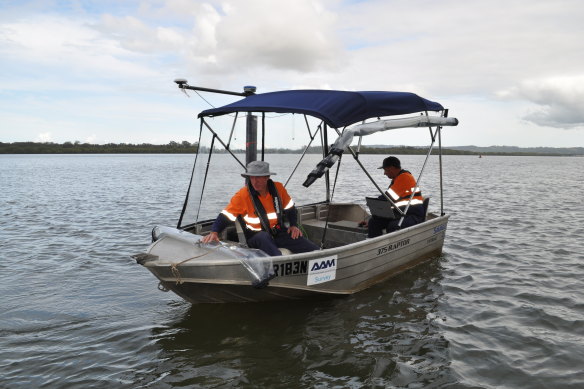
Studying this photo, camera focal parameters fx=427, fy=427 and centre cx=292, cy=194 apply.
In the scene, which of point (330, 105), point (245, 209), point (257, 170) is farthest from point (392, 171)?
point (245, 209)

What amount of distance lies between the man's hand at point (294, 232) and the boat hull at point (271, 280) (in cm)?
69

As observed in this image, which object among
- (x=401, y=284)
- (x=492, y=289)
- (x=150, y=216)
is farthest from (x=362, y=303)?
(x=150, y=216)

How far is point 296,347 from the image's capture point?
5.10 metres

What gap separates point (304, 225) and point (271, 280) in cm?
342

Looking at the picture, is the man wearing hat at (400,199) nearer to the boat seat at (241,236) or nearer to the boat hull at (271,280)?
the boat hull at (271,280)

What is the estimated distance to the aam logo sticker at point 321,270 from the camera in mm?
5520

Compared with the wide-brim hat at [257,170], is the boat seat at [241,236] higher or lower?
lower

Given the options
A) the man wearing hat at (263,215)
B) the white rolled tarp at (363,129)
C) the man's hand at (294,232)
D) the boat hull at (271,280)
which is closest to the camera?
the boat hull at (271,280)

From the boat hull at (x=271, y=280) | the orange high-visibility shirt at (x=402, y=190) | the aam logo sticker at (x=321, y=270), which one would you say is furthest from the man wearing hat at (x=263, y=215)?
the orange high-visibility shirt at (x=402, y=190)

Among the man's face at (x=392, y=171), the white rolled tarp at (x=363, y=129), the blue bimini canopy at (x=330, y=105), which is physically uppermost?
the blue bimini canopy at (x=330, y=105)

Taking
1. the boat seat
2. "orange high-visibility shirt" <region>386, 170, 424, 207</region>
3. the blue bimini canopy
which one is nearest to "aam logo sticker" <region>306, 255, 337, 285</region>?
the boat seat

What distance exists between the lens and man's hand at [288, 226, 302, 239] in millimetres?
6168

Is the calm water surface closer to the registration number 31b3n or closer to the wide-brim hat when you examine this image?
the registration number 31b3n

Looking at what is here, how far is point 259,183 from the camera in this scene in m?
5.95
